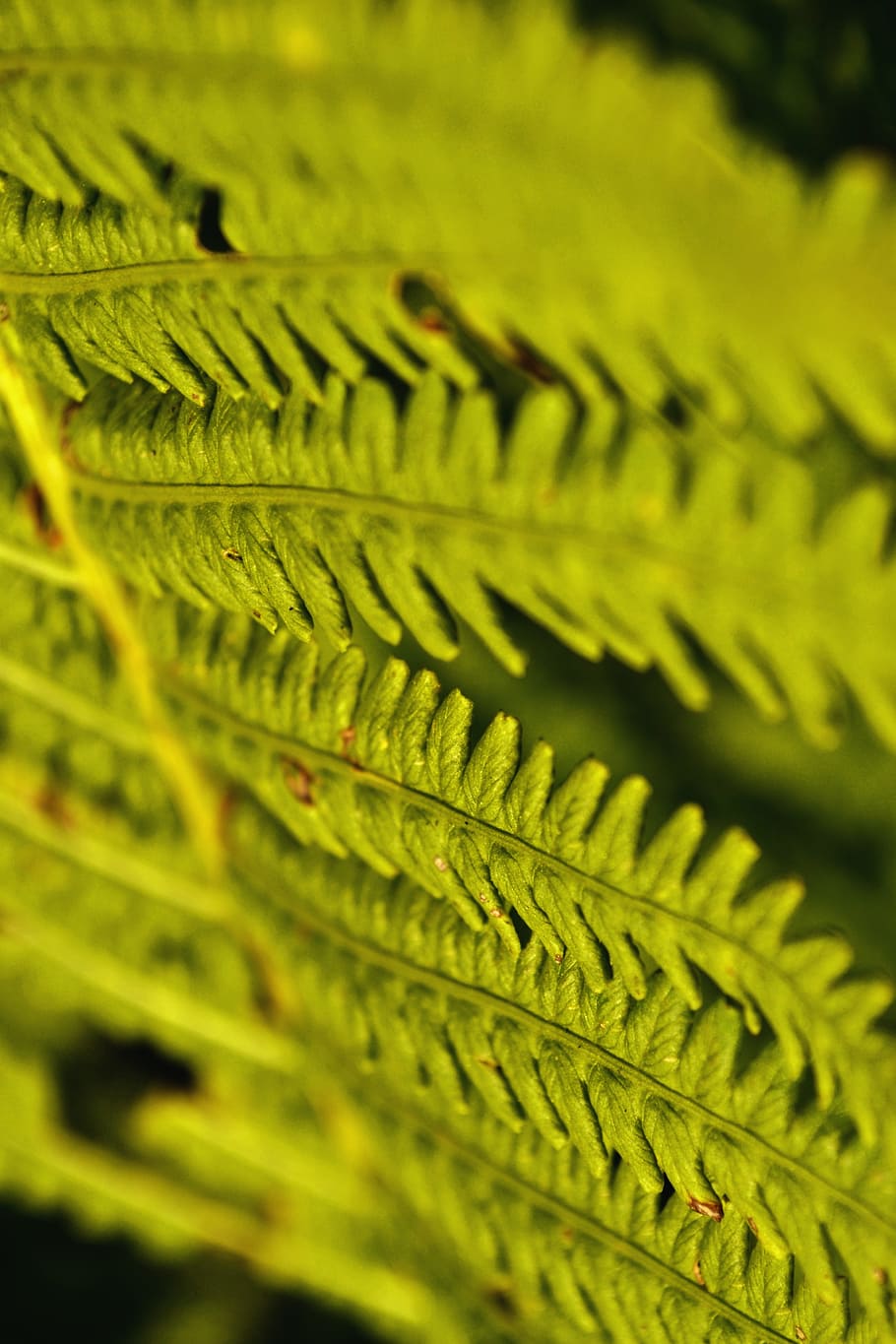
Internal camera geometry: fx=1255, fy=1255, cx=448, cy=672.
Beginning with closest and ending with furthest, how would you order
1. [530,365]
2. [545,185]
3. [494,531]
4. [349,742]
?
[545,185]
[494,531]
[530,365]
[349,742]

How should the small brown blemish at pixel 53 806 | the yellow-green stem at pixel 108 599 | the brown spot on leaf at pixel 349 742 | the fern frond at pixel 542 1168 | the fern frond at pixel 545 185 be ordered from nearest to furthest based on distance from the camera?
the fern frond at pixel 545 185 → the fern frond at pixel 542 1168 → the brown spot on leaf at pixel 349 742 → the yellow-green stem at pixel 108 599 → the small brown blemish at pixel 53 806

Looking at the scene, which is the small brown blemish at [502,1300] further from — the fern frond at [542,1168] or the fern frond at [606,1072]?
the fern frond at [606,1072]

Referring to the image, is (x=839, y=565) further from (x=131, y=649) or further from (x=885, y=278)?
(x=131, y=649)

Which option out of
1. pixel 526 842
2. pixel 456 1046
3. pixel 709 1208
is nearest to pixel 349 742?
pixel 526 842

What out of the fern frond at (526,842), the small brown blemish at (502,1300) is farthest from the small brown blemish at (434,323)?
the small brown blemish at (502,1300)

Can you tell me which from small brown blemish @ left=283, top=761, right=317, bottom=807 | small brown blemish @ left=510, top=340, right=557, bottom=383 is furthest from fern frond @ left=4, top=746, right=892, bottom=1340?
small brown blemish @ left=510, top=340, right=557, bottom=383

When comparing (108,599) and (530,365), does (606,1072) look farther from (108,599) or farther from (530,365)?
(108,599)

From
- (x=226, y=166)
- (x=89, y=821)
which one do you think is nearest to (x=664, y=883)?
(x=226, y=166)

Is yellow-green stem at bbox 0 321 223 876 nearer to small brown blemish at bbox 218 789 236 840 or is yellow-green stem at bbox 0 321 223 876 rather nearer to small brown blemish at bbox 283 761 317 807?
small brown blemish at bbox 218 789 236 840
